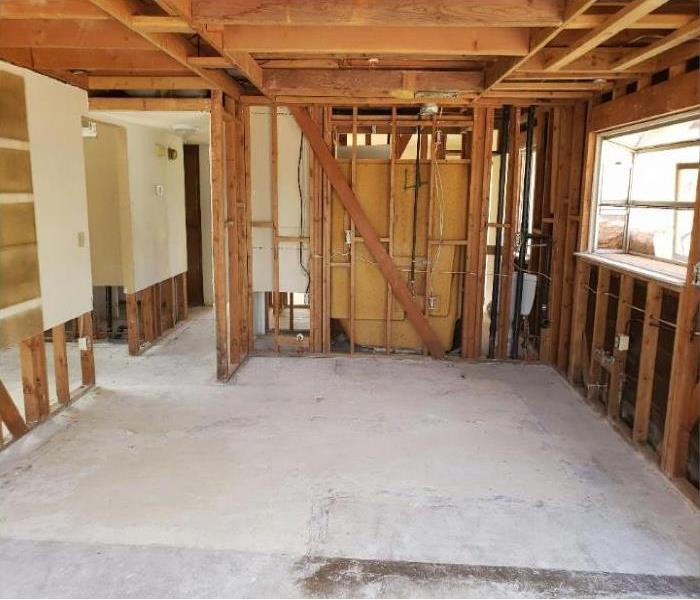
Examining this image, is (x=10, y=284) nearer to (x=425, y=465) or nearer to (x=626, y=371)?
(x=425, y=465)

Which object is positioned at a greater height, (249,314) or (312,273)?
(312,273)

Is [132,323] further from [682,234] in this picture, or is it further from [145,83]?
[682,234]

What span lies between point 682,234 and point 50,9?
4094 mm

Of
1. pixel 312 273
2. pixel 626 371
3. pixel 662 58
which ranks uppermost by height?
pixel 662 58

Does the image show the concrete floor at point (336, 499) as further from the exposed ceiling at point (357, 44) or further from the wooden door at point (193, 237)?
the wooden door at point (193, 237)

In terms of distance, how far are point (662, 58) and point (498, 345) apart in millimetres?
3070

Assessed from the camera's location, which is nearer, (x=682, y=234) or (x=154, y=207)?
(x=682, y=234)

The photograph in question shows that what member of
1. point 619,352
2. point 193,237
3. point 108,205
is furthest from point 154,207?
point 619,352

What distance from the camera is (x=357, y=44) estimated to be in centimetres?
343

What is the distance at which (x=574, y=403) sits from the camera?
476 cm

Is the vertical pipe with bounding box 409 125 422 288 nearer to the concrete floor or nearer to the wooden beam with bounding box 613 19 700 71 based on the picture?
the concrete floor

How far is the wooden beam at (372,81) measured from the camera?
4.53m

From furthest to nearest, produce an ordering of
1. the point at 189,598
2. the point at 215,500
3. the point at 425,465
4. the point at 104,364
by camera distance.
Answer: the point at 104,364 < the point at 425,465 < the point at 215,500 < the point at 189,598

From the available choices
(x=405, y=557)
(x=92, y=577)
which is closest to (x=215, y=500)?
(x=92, y=577)
